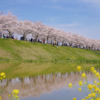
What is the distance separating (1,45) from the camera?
132 ft

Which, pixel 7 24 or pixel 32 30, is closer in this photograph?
pixel 7 24

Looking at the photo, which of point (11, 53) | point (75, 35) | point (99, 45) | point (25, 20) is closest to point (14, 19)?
point (25, 20)

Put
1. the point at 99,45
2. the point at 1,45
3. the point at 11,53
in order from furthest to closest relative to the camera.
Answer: the point at 99,45 → the point at 1,45 → the point at 11,53

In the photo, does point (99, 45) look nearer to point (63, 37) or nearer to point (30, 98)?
point (63, 37)

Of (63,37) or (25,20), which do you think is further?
(63,37)

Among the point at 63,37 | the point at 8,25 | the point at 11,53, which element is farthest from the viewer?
the point at 63,37

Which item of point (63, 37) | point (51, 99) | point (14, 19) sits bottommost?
point (51, 99)

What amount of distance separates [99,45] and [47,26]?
186 ft

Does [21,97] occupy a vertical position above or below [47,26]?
below

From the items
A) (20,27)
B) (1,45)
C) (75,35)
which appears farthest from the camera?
(75,35)

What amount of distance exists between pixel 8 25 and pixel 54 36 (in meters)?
25.9

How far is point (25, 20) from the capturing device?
64.8m

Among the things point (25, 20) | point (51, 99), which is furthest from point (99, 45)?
point (51, 99)

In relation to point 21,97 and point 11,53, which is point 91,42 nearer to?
point 11,53
